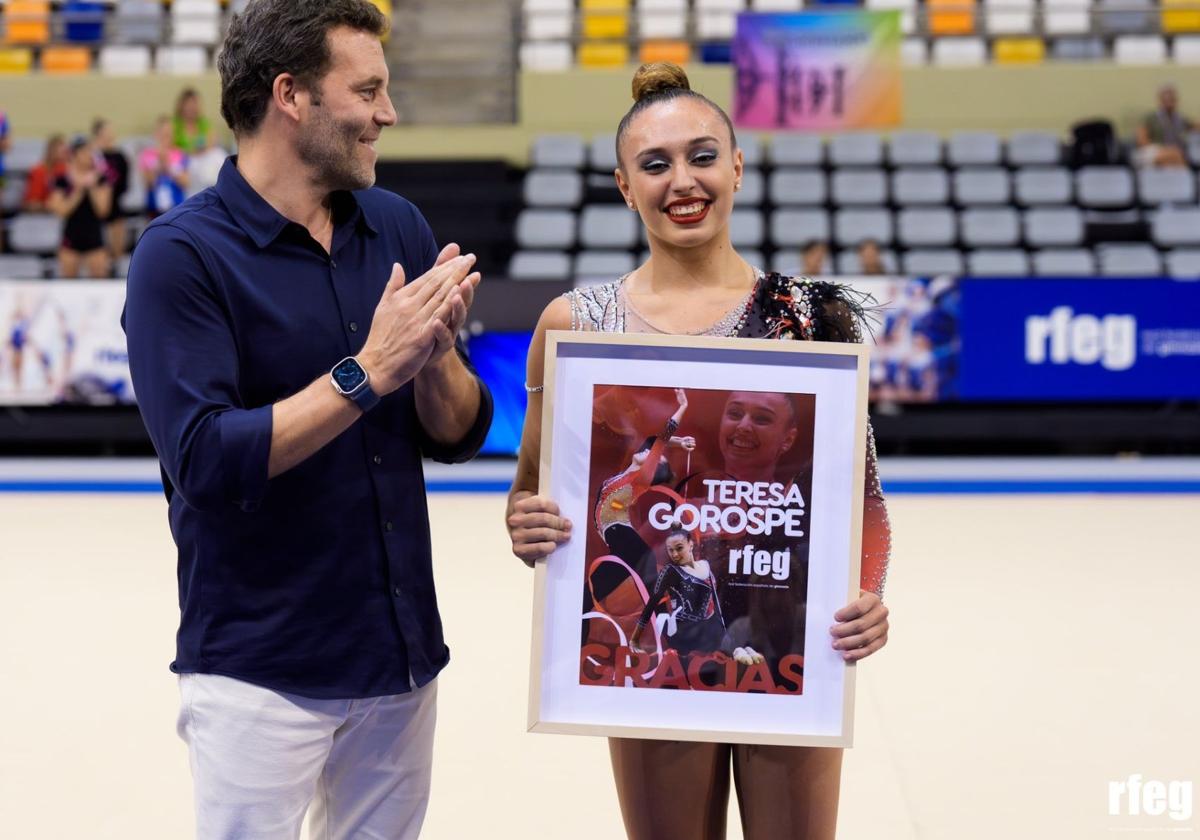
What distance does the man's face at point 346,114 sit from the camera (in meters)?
1.99

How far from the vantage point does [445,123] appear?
46.0 feet

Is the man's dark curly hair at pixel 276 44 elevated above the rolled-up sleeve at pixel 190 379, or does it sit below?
above

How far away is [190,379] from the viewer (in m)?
1.85

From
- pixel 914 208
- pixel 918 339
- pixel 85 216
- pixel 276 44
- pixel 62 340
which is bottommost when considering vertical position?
pixel 276 44

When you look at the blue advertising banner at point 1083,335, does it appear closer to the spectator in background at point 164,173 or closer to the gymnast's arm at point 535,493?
the spectator in background at point 164,173

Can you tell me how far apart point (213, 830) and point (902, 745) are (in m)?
2.71

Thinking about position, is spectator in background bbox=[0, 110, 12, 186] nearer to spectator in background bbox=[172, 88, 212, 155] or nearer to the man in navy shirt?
spectator in background bbox=[172, 88, 212, 155]

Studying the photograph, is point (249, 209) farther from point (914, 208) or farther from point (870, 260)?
→ point (914, 208)

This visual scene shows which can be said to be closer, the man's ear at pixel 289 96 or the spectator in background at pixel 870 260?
the man's ear at pixel 289 96

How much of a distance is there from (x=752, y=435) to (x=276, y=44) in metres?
0.94

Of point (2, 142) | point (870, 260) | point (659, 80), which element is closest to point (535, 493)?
point (659, 80)

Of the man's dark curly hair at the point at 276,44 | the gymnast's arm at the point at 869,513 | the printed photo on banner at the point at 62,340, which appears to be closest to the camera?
the man's dark curly hair at the point at 276,44

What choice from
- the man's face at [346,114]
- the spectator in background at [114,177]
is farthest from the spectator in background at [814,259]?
the man's face at [346,114]

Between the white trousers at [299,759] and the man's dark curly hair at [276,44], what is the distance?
0.90 m
